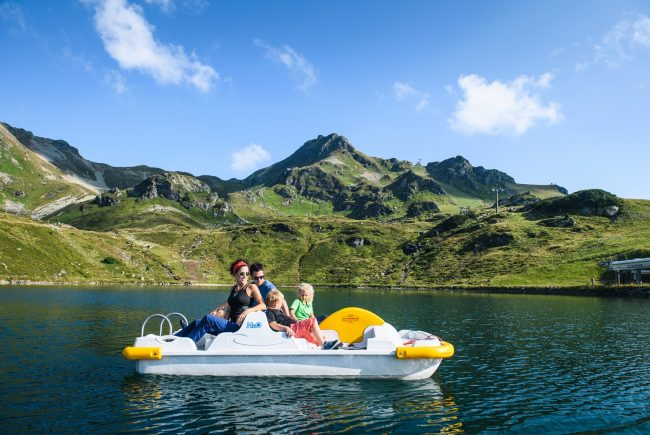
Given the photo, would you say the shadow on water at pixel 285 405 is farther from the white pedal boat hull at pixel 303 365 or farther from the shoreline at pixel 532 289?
the shoreline at pixel 532 289

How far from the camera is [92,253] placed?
17225 cm

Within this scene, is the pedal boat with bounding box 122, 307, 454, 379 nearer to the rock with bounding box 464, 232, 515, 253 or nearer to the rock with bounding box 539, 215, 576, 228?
the rock with bounding box 464, 232, 515, 253

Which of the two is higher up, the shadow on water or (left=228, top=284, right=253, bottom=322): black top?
(left=228, top=284, right=253, bottom=322): black top

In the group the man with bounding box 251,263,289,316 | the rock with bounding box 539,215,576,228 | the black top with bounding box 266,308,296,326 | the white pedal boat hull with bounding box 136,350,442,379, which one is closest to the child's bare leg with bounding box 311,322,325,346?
the white pedal boat hull with bounding box 136,350,442,379

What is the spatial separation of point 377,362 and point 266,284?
638 centimetres

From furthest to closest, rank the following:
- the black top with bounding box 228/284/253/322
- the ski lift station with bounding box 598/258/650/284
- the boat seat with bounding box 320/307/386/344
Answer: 1. the ski lift station with bounding box 598/258/650/284
2. the boat seat with bounding box 320/307/386/344
3. the black top with bounding box 228/284/253/322

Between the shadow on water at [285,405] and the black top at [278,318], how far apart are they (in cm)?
255

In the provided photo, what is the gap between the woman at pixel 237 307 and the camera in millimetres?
19859

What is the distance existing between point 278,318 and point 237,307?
84.1 inches

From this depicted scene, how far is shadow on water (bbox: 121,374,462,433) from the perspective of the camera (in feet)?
47.2

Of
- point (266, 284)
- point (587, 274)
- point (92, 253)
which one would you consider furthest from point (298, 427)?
point (92, 253)

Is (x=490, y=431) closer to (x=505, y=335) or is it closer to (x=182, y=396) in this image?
(x=182, y=396)

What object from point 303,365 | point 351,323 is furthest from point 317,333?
point 351,323

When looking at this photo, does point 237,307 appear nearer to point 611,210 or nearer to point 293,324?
point 293,324
